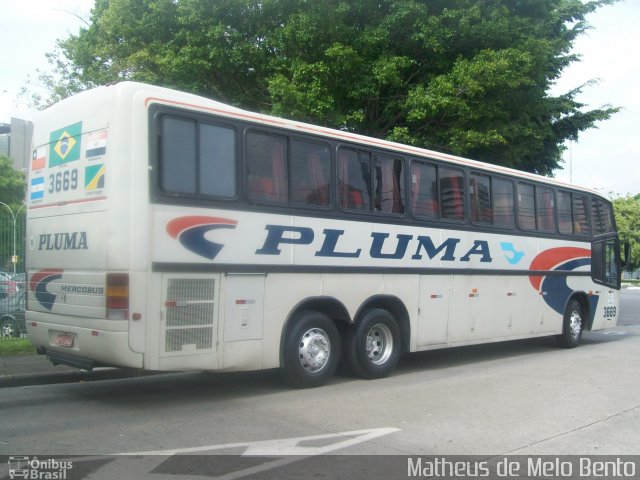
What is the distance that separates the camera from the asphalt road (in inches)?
222

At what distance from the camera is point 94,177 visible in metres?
7.52

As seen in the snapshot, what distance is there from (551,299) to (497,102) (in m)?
4.47

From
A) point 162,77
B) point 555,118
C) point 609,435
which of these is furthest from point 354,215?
point 555,118

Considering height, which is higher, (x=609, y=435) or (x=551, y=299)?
(x=551, y=299)

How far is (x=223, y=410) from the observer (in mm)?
7648

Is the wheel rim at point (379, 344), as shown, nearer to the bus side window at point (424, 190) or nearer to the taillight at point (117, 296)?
the bus side window at point (424, 190)

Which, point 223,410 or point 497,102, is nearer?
point 223,410

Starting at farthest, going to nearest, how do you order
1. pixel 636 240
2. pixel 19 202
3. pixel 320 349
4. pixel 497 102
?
pixel 636 240, pixel 19 202, pixel 497 102, pixel 320 349

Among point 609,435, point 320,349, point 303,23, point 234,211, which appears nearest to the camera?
point 609,435

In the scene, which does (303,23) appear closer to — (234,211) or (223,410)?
(234,211)

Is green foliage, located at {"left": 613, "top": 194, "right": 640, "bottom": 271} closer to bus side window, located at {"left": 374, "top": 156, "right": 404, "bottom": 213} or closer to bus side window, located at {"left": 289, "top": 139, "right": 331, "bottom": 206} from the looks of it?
bus side window, located at {"left": 374, "top": 156, "right": 404, "bottom": 213}

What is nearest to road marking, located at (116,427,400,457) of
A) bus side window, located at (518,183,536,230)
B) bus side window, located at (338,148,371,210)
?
bus side window, located at (338,148,371,210)

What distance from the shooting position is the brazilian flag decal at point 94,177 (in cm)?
741

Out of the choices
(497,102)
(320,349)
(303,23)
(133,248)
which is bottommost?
(320,349)
